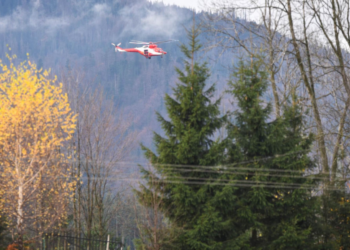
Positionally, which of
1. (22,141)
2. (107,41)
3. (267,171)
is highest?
(107,41)

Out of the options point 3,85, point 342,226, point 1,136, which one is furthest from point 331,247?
point 3,85

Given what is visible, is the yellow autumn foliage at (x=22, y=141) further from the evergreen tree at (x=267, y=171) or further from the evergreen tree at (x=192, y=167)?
the evergreen tree at (x=267, y=171)

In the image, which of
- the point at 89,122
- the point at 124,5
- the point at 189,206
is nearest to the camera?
the point at 189,206

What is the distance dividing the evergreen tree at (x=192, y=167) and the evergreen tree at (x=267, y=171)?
3.26 feet

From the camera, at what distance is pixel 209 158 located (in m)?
13.7

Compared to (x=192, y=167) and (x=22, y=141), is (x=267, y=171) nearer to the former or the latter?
(x=192, y=167)

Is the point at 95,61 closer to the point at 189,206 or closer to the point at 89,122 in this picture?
the point at 89,122

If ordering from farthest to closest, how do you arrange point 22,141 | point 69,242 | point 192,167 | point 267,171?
point 22,141 < point 267,171 < point 69,242 < point 192,167

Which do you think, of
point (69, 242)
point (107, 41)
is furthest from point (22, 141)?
point (107, 41)

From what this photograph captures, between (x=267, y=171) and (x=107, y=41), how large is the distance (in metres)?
157

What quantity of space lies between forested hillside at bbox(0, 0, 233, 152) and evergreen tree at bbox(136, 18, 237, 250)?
76692 millimetres

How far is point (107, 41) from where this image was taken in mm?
164375

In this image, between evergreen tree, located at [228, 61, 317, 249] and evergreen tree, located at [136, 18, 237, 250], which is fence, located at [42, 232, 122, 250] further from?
evergreen tree, located at [228, 61, 317, 249]

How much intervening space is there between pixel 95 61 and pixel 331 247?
13317 centimetres
